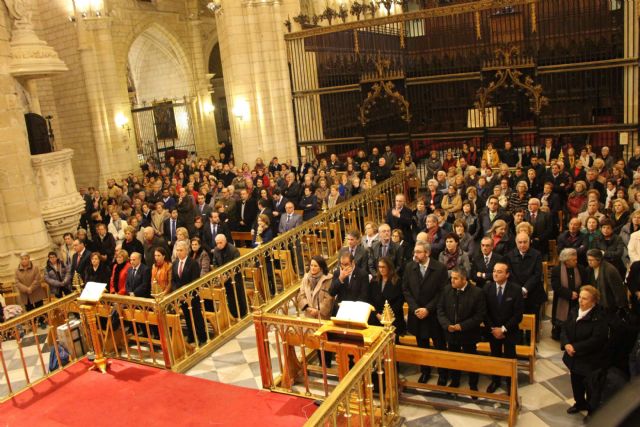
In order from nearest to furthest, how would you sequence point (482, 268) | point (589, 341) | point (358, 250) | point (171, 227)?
point (589, 341) → point (482, 268) → point (358, 250) → point (171, 227)

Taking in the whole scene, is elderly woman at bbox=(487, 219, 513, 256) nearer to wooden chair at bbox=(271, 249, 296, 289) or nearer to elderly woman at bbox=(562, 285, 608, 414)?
elderly woman at bbox=(562, 285, 608, 414)

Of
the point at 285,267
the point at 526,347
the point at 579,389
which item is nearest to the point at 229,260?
the point at 285,267

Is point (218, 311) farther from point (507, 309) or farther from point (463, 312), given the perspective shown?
point (507, 309)

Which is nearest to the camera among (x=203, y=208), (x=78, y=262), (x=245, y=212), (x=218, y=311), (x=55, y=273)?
(x=218, y=311)

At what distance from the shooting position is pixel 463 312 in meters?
5.90

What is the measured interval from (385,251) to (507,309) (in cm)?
214

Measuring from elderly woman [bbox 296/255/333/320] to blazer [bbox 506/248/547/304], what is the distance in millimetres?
2131

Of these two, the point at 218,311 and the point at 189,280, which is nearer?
the point at 189,280

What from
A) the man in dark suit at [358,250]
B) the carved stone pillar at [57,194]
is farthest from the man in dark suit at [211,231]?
the carved stone pillar at [57,194]

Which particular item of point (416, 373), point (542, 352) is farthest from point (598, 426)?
point (542, 352)

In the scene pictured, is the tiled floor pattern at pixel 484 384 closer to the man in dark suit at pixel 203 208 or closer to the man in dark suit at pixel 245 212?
the man in dark suit at pixel 245 212

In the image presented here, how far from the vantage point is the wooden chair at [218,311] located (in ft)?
25.8

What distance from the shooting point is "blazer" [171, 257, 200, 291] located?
→ 7902 mm

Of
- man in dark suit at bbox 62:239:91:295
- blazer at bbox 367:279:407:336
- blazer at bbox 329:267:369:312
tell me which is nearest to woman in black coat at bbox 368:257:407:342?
blazer at bbox 367:279:407:336
